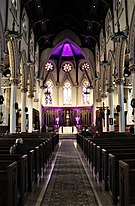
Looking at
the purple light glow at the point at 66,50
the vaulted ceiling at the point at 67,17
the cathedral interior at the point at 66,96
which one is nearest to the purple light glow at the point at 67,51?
the purple light glow at the point at 66,50

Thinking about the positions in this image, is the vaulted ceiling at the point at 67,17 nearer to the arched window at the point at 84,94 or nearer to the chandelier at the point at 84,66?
the chandelier at the point at 84,66

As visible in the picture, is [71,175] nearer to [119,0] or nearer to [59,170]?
[59,170]

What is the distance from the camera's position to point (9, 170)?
4113 mm

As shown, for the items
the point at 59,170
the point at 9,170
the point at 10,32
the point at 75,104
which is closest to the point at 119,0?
the point at 10,32

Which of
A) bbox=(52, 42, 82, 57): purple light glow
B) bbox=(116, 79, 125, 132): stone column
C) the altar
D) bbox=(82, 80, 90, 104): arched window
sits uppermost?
bbox=(52, 42, 82, 57): purple light glow

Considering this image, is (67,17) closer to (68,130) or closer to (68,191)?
(68,130)

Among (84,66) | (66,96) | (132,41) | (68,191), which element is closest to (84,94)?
(66,96)

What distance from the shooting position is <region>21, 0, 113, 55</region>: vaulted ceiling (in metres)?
26.3

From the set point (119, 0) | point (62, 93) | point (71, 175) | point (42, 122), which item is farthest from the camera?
point (62, 93)

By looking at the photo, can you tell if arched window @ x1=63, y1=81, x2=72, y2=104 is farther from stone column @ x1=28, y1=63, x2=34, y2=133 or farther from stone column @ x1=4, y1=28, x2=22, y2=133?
stone column @ x1=4, y1=28, x2=22, y2=133

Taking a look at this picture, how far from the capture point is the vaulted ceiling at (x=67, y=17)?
26.3m

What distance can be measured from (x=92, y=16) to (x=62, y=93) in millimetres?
17353

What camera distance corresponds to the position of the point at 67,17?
33.0 metres

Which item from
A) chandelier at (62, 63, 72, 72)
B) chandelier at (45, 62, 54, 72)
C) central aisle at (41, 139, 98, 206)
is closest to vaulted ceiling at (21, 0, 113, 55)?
chandelier at (45, 62, 54, 72)
